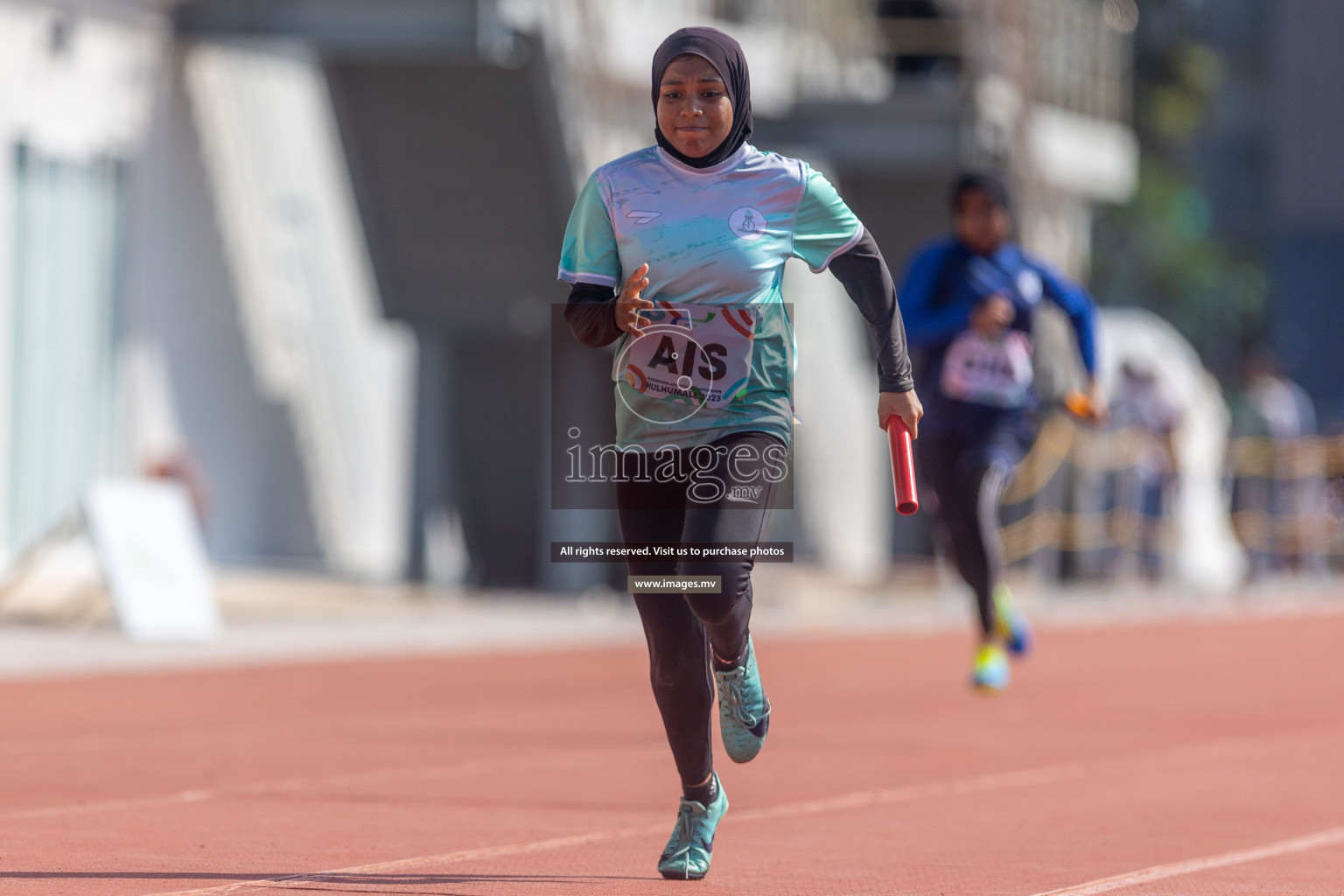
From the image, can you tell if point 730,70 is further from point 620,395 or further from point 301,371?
point 301,371

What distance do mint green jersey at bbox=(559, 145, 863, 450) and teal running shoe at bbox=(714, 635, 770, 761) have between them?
0.59 metres

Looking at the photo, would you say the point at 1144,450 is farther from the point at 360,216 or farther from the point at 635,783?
the point at 635,783

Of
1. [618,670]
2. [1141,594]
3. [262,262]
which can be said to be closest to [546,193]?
[262,262]

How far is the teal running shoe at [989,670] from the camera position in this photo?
32.1 feet

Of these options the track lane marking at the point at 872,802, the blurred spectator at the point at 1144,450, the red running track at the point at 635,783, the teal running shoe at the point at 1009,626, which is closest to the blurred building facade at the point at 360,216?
the blurred spectator at the point at 1144,450

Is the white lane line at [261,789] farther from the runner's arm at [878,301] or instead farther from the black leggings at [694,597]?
the runner's arm at [878,301]

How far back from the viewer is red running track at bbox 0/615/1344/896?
611 centimetres

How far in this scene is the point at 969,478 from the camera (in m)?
9.78

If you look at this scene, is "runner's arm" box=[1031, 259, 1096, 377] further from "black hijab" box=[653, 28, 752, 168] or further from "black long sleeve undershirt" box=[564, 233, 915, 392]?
"black hijab" box=[653, 28, 752, 168]

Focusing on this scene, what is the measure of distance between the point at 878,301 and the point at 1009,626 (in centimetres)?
428

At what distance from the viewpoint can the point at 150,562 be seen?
16062mm

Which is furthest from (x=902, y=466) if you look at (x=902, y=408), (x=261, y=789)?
(x=261, y=789)

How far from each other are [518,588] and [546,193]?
15.5 feet

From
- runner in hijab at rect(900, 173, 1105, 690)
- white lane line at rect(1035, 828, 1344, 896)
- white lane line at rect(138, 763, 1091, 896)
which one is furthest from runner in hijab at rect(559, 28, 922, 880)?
runner in hijab at rect(900, 173, 1105, 690)
